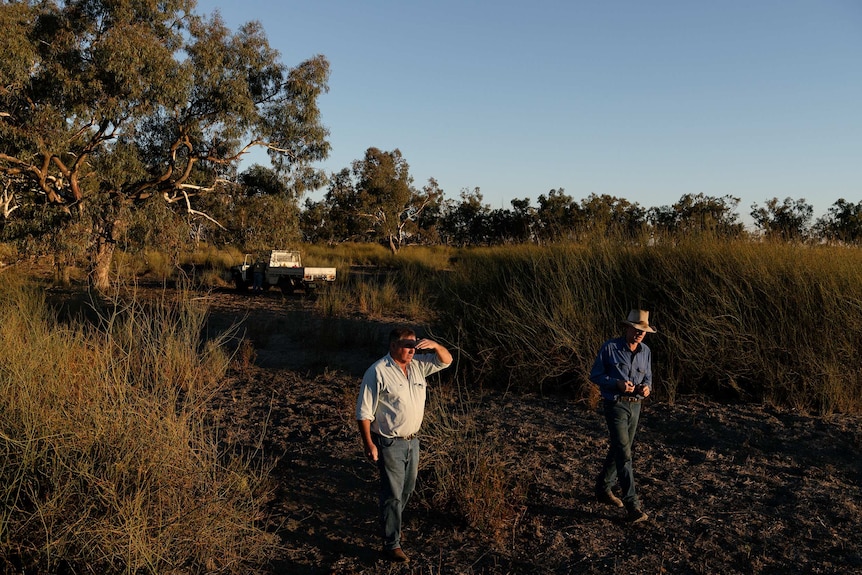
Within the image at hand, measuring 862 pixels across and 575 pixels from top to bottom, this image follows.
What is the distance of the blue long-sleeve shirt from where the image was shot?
4.91 metres

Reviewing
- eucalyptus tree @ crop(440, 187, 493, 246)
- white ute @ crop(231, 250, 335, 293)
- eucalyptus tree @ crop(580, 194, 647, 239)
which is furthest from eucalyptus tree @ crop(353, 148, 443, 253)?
eucalyptus tree @ crop(580, 194, 647, 239)

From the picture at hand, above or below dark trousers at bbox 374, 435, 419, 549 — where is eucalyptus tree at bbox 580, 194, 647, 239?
above

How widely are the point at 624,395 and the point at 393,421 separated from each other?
187 centimetres

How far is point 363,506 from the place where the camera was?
209 inches

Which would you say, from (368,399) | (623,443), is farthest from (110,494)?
(623,443)

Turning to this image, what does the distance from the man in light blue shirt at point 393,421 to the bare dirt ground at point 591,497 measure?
396 millimetres

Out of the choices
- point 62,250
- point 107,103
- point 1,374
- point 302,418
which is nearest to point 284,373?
point 302,418

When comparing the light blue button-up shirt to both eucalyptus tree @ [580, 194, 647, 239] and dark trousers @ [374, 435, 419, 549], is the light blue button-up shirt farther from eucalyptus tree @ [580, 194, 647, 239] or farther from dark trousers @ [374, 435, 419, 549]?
eucalyptus tree @ [580, 194, 647, 239]

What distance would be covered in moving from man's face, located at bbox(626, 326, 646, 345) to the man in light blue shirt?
164cm

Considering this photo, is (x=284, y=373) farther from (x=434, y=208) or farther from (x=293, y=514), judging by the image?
(x=434, y=208)

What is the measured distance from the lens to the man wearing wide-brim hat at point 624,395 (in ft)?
15.9

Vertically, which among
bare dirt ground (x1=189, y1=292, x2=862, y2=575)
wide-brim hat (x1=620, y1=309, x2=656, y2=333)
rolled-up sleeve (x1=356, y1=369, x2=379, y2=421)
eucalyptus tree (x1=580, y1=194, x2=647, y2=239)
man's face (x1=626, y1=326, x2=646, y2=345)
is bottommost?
bare dirt ground (x1=189, y1=292, x2=862, y2=575)

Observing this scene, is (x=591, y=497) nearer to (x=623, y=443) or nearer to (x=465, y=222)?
(x=623, y=443)

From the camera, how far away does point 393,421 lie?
13.8ft
